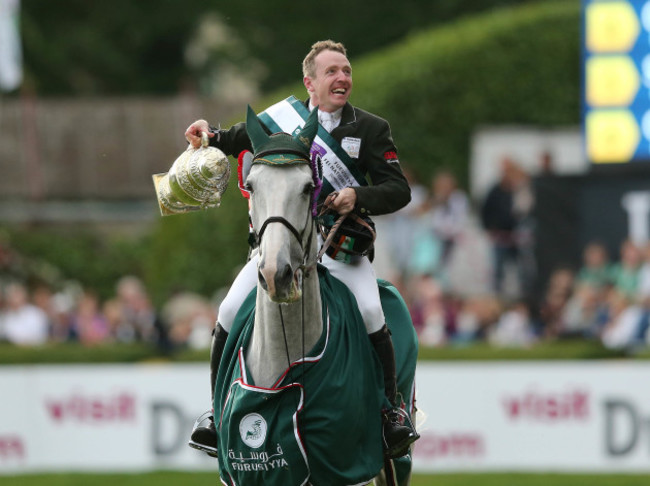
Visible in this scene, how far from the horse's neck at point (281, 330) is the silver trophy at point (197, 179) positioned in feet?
2.22

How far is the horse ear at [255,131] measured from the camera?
577cm

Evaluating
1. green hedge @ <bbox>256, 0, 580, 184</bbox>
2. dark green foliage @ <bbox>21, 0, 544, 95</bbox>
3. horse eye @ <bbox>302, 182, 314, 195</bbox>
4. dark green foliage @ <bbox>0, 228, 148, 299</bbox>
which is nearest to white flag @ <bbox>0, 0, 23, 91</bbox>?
green hedge @ <bbox>256, 0, 580, 184</bbox>

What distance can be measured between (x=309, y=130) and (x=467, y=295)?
420 inches

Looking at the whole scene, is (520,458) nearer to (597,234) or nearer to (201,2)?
(597,234)

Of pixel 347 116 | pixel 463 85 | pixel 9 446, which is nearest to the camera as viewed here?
pixel 347 116

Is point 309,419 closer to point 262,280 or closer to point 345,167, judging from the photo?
point 262,280

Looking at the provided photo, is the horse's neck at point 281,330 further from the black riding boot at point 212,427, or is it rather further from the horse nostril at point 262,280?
Answer: the black riding boot at point 212,427

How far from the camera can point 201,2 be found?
30422 mm

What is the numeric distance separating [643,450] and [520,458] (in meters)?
1.22

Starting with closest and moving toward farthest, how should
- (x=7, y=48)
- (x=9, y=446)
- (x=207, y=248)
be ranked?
(x=9, y=446) < (x=207, y=248) < (x=7, y=48)

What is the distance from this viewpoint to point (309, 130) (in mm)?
5816

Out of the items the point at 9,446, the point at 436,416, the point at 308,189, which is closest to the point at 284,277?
the point at 308,189

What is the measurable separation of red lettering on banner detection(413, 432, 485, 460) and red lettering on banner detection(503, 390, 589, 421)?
0.49 meters

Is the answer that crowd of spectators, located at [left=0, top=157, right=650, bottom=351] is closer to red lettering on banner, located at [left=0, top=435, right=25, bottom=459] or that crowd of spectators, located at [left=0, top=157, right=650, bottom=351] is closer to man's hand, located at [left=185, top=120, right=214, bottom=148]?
red lettering on banner, located at [left=0, top=435, right=25, bottom=459]
